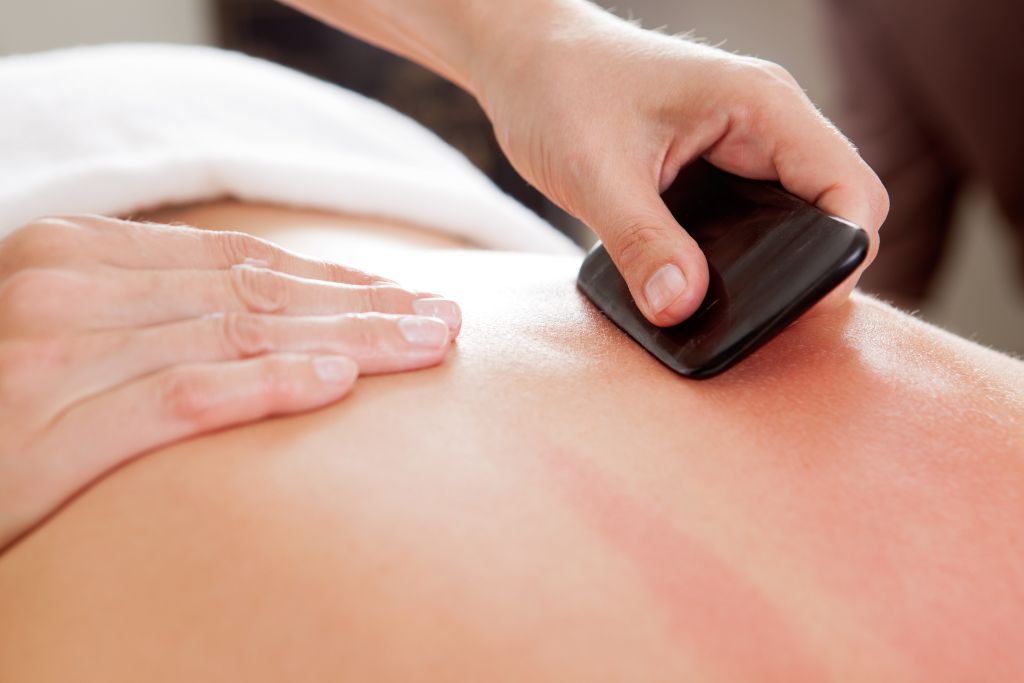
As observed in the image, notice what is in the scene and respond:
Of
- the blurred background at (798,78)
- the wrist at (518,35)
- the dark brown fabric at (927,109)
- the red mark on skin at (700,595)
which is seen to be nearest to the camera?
the red mark on skin at (700,595)

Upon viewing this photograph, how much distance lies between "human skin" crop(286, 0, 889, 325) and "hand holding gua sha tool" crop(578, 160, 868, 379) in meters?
0.02

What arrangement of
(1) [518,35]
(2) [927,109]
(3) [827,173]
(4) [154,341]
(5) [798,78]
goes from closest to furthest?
(4) [154,341] < (3) [827,173] < (1) [518,35] < (2) [927,109] < (5) [798,78]

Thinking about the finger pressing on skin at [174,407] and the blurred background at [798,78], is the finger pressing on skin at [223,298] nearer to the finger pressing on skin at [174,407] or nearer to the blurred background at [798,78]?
the finger pressing on skin at [174,407]

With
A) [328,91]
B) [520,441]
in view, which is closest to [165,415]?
[520,441]

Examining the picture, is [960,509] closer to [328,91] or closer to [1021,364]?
[1021,364]

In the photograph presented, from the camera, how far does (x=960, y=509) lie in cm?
49

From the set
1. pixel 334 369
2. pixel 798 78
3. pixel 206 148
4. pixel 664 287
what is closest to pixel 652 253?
pixel 664 287

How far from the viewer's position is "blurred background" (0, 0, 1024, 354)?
1819 millimetres

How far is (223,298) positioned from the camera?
1.88ft

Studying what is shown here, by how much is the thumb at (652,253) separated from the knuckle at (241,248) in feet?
0.85

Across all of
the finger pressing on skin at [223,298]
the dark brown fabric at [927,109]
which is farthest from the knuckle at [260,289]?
the dark brown fabric at [927,109]

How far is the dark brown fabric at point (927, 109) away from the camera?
1502 mm

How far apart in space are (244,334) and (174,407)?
6cm

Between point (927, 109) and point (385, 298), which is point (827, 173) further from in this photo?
point (927, 109)
